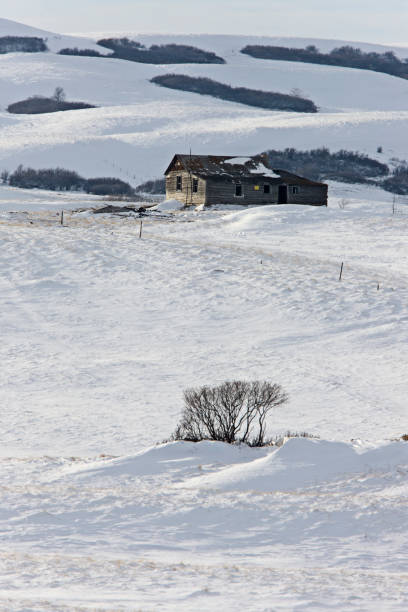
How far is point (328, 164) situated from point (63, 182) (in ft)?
118

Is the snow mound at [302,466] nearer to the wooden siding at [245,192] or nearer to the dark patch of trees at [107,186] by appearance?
the wooden siding at [245,192]

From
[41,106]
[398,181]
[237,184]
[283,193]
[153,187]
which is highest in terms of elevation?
[41,106]

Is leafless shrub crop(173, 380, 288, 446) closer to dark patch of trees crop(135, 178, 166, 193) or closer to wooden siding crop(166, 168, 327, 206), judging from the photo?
wooden siding crop(166, 168, 327, 206)

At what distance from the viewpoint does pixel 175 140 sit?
104 metres

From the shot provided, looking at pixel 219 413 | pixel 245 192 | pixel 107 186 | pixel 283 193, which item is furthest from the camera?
pixel 107 186

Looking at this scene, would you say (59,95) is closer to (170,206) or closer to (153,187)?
(153,187)

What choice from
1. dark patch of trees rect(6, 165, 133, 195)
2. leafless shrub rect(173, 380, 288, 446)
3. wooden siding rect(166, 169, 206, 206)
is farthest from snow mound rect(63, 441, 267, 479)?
dark patch of trees rect(6, 165, 133, 195)

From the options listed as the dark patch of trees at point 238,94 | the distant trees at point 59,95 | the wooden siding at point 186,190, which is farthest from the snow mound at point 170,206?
the dark patch of trees at point 238,94

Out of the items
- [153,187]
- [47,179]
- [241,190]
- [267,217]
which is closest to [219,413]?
[267,217]

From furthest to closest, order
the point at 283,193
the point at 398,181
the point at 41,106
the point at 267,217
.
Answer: the point at 41,106 → the point at 398,181 → the point at 283,193 → the point at 267,217

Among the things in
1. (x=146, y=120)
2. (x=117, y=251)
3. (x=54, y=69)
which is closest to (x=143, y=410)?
(x=117, y=251)

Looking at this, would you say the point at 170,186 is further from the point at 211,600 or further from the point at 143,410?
the point at 211,600

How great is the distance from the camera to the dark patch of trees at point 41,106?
444ft

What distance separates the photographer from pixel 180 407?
13750 millimetres
